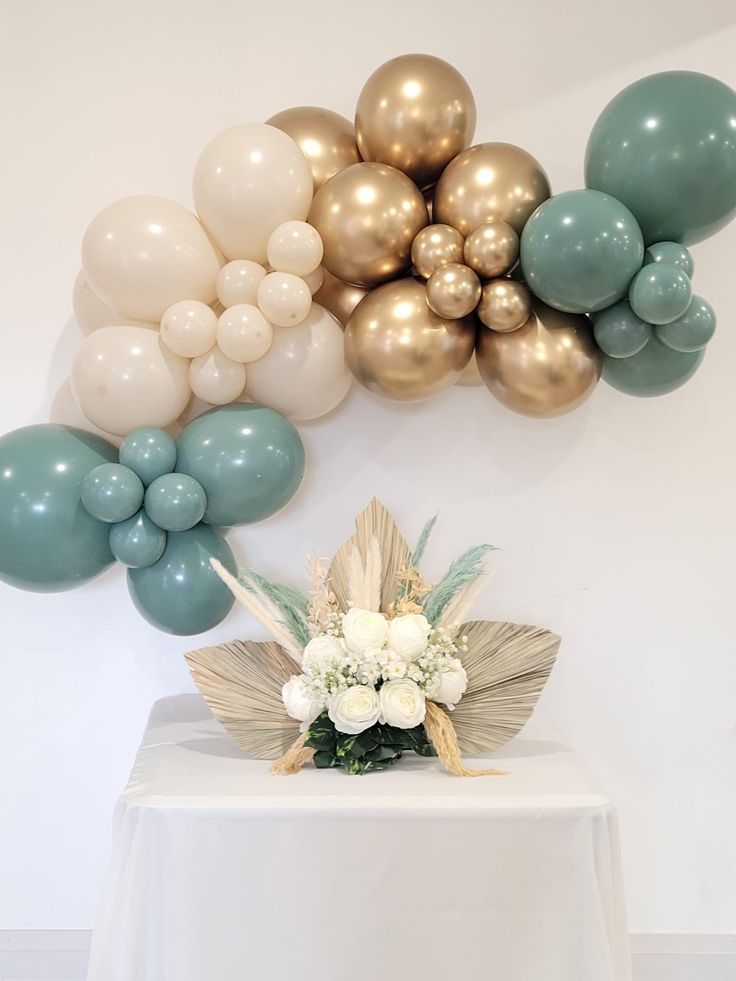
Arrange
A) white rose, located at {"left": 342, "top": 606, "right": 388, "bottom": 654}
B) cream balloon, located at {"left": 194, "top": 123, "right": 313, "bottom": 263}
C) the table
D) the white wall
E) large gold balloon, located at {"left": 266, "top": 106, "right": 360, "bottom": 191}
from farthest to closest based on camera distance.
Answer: the white wall, large gold balloon, located at {"left": 266, "top": 106, "right": 360, "bottom": 191}, cream balloon, located at {"left": 194, "top": 123, "right": 313, "bottom": 263}, white rose, located at {"left": 342, "top": 606, "right": 388, "bottom": 654}, the table

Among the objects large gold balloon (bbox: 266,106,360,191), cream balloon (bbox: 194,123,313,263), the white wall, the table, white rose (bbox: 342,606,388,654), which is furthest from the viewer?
the white wall

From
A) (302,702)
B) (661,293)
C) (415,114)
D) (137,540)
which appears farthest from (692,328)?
(137,540)

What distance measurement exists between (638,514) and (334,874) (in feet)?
2.98

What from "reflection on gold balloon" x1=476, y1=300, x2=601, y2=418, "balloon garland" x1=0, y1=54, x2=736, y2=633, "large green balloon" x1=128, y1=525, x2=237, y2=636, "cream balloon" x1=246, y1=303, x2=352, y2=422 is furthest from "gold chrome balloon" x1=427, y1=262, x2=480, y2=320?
"large green balloon" x1=128, y1=525, x2=237, y2=636

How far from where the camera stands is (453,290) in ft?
4.61

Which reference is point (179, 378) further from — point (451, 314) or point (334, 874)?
point (334, 874)

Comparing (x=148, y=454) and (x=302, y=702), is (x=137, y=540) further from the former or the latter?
(x=302, y=702)

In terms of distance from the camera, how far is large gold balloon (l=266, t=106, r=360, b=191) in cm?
155

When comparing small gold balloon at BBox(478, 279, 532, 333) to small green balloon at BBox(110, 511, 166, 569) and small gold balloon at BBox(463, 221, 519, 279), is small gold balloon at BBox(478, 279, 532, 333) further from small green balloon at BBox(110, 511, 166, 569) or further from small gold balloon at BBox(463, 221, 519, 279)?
small green balloon at BBox(110, 511, 166, 569)

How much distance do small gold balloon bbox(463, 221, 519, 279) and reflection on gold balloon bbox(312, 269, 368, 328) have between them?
235 mm

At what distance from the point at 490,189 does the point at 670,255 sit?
31 centimetres

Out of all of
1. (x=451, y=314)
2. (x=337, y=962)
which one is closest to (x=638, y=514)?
(x=451, y=314)

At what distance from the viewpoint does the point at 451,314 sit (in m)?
1.42

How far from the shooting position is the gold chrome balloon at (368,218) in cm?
145
